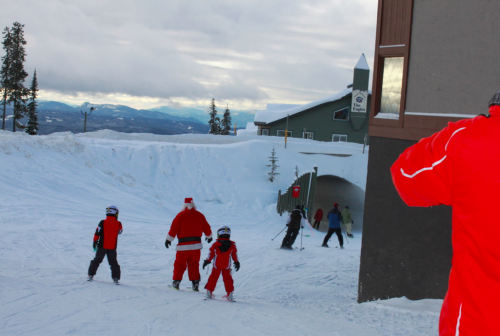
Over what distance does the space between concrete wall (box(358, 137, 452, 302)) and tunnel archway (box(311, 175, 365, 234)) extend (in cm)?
1516

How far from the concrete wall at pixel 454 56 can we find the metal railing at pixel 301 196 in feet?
40.3

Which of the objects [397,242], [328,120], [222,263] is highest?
[328,120]

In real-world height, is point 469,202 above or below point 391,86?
below

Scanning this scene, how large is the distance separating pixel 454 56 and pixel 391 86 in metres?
1.27

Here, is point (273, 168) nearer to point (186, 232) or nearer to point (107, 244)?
point (186, 232)

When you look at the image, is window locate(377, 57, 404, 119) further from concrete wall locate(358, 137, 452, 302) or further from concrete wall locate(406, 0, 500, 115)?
concrete wall locate(358, 137, 452, 302)

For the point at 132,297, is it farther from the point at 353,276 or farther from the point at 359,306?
the point at 353,276

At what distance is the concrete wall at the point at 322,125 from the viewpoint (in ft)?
120

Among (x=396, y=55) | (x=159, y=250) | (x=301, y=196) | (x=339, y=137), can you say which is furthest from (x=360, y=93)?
(x=396, y=55)

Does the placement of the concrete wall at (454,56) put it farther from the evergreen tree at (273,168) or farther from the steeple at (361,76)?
the steeple at (361,76)

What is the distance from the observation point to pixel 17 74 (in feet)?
151

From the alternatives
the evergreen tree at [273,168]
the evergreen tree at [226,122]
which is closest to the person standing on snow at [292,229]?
the evergreen tree at [273,168]

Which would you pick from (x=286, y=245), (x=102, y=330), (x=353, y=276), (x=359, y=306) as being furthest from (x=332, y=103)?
(x=102, y=330)

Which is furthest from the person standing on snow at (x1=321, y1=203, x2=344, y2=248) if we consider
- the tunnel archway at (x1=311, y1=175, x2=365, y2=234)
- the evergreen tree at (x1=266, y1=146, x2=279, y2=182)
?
the tunnel archway at (x1=311, y1=175, x2=365, y2=234)
